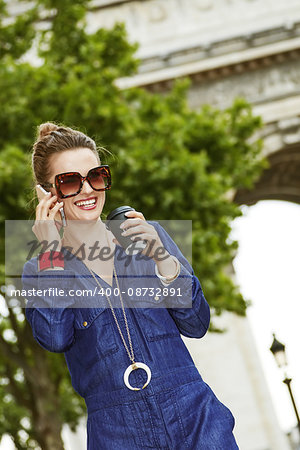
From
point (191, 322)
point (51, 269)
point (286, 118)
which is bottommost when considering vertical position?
point (191, 322)

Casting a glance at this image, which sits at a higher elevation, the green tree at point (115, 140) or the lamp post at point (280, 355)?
Answer: the green tree at point (115, 140)

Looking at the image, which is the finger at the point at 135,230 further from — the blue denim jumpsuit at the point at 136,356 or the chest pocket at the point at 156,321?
the chest pocket at the point at 156,321

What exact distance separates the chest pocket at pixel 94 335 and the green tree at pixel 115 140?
9.07 m

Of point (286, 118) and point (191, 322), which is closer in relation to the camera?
point (191, 322)

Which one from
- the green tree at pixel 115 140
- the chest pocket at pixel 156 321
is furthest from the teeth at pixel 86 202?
the green tree at pixel 115 140

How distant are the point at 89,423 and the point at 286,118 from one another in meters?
22.7

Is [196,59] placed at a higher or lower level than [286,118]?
higher

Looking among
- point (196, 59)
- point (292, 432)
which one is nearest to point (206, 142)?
point (196, 59)

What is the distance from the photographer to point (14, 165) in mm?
11750

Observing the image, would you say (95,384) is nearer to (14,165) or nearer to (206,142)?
(14,165)

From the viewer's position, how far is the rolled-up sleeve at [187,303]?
9.45ft

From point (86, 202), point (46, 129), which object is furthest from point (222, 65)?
point (86, 202)

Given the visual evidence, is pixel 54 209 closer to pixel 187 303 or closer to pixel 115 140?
pixel 187 303

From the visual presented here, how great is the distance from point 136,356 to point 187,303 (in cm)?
30
